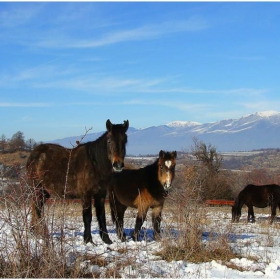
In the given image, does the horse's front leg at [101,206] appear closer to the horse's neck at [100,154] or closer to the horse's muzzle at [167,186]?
the horse's neck at [100,154]

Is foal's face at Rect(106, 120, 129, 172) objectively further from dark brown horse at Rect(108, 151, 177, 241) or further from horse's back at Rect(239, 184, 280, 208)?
horse's back at Rect(239, 184, 280, 208)

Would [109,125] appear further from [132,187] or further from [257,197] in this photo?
[257,197]

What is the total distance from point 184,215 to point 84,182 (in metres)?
2.30

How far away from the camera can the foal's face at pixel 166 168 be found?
907 centimetres

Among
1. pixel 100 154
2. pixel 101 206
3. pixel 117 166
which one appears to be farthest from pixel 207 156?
pixel 117 166

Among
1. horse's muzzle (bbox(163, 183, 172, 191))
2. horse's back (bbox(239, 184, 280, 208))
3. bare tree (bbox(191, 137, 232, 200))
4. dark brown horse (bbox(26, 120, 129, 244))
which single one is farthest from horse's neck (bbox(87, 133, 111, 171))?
bare tree (bbox(191, 137, 232, 200))

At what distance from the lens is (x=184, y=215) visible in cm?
780

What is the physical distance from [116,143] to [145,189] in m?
1.79

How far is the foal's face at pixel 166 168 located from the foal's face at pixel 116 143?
1.29 metres

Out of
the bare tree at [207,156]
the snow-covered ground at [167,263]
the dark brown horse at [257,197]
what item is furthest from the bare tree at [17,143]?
the bare tree at [207,156]

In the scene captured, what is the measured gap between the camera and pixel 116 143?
27.4 ft

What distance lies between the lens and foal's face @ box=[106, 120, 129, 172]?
26.6 ft

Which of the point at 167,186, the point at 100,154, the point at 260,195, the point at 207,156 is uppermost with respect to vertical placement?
the point at 207,156

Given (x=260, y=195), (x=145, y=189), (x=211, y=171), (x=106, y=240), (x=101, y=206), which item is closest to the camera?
(x=106, y=240)
